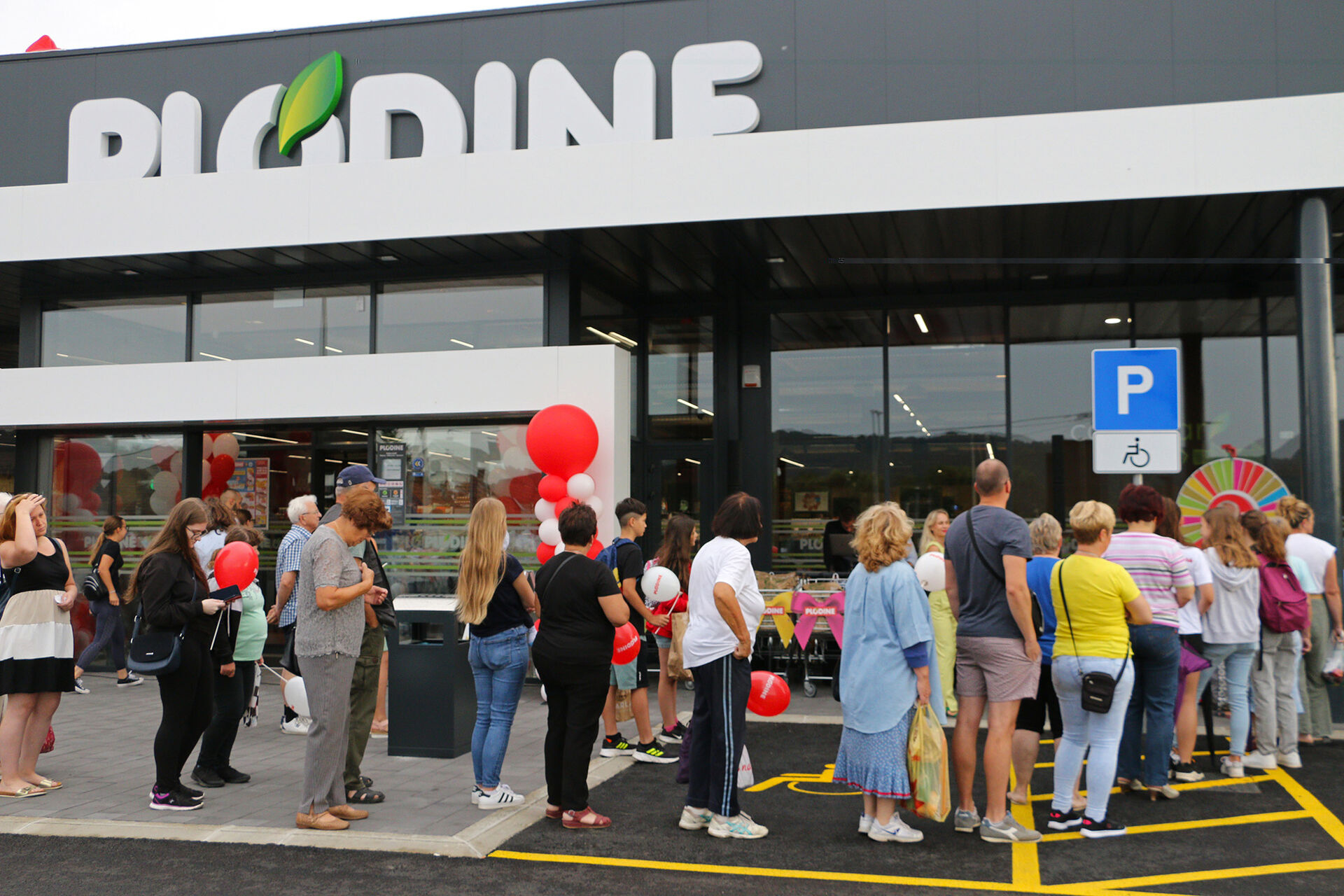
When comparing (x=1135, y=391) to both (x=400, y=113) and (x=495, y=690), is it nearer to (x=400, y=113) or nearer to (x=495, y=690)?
(x=495, y=690)

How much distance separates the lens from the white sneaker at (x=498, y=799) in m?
6.51

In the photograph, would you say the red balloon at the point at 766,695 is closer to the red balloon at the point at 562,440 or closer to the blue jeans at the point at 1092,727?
the blue jeans at the point at 1092,727

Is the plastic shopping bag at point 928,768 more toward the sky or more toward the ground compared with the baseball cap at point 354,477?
more toward the ground

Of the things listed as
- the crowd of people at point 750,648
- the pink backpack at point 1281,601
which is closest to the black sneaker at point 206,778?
the crowd of people at point 750,648

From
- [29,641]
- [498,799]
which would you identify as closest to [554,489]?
[498,799]

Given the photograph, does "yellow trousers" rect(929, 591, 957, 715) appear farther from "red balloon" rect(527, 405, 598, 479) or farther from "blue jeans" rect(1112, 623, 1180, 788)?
"red balloon" rect(527, 405, 598, 479)

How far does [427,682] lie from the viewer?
796 centimetres

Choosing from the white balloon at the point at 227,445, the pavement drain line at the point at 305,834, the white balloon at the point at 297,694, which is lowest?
the pavement drain line at the point at 305,834

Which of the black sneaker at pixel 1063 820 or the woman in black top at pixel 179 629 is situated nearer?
the black sneaker at pixel 1063 820

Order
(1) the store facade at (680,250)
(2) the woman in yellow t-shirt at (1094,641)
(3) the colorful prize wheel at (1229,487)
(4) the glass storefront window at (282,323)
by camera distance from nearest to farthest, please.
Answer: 1. (2) the woman in yellow t-shirt at (1094,641)
2. (1) the store facade at (680,250)
3. (3) the colorful prize wheel at (1229,487)
4. (4) the glass storefront window at (282,323)

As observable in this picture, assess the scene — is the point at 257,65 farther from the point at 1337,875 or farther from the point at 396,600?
the point at 1337,875

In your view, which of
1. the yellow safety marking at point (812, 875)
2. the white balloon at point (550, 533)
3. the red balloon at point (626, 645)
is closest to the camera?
the yellow safety marking at point (812, 875)

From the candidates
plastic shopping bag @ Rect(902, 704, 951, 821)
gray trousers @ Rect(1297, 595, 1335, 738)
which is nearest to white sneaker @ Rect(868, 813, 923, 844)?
plastic shopping bag @ Rect(902, 704, 951, 821)

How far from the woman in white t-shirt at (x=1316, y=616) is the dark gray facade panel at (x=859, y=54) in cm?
425
